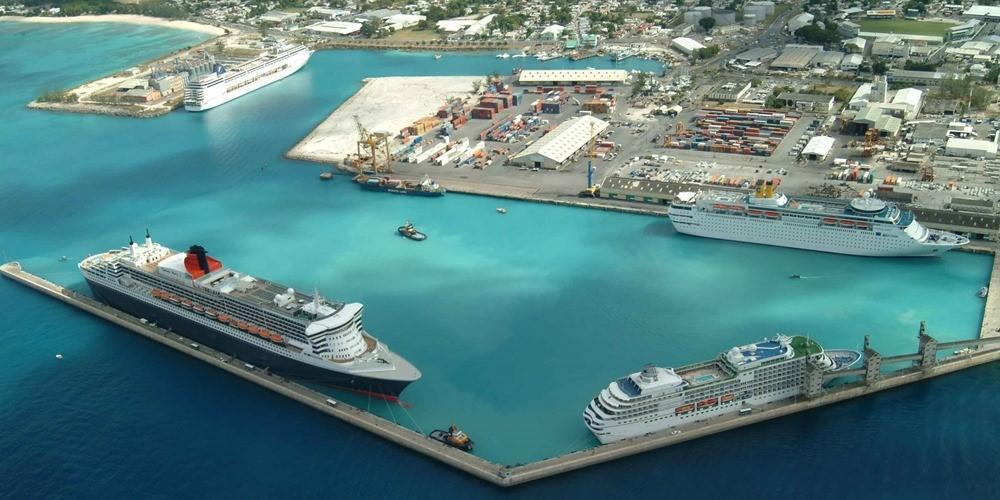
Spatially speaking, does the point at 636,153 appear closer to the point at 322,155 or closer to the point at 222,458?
the point at 322,155

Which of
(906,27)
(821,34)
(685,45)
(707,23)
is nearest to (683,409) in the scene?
(685,45)

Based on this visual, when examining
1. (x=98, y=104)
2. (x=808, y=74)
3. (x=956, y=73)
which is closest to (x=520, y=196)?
(x=808, y=74)

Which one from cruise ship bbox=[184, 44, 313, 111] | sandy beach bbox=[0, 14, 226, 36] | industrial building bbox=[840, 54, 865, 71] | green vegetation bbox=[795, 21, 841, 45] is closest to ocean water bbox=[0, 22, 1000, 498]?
cruise ship bbox=[184, 44, 313, 111]

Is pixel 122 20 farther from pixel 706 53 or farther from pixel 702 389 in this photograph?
pixel 702 389

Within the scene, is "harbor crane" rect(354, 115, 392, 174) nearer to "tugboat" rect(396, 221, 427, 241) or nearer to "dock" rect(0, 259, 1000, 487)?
"tugboat" rect(396, 221, 427, 241)

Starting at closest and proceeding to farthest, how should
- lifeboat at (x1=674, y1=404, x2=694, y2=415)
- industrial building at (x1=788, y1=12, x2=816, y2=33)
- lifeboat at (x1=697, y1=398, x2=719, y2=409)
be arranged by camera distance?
lifeboat at (x1=674, y1=404, x2=694, y2=415) < lifeboat at (x1=697, y1=398, x2=719, y2=409) < industrial building at (x1=788, y1=12, x2=816, y2=33)

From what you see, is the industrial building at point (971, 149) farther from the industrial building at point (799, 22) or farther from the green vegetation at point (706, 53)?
the industrial building at point (799, 22)

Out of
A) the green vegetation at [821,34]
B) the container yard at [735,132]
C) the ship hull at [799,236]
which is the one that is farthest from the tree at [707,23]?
the ship hull at [799,236]
